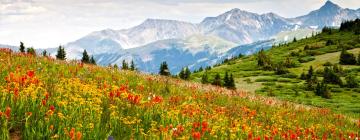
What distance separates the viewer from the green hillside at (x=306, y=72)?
2899 inches

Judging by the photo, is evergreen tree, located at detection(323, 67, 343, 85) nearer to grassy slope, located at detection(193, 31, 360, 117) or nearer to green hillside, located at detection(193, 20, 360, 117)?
green hillside, located at detection(193, 20, 360, 117)

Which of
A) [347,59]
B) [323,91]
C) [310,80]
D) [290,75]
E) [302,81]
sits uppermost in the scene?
[347,59]

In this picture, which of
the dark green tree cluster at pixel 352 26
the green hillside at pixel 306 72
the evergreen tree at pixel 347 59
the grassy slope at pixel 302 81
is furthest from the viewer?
the dark green tree cluster at pixel 352 26

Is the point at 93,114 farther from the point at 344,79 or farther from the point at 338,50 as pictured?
the point at 338,50

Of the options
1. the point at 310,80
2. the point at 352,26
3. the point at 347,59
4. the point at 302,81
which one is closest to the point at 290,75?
the point at 302,81

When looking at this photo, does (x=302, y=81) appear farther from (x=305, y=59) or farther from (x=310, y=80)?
(x=305, y=59)

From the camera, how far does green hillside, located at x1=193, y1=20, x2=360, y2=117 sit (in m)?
73.6

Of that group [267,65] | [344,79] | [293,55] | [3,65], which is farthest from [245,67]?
[3,65]

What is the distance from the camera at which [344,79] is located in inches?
3802

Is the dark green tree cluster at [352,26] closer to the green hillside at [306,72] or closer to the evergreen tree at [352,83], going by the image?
the green hillside at [306,72]

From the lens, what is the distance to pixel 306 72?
11400 cm

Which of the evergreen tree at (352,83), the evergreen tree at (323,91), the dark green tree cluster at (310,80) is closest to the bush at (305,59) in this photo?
the dark green tree cluster at (310,80)

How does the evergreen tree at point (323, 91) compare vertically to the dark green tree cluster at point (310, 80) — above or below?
below

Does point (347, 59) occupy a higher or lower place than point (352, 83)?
higher
